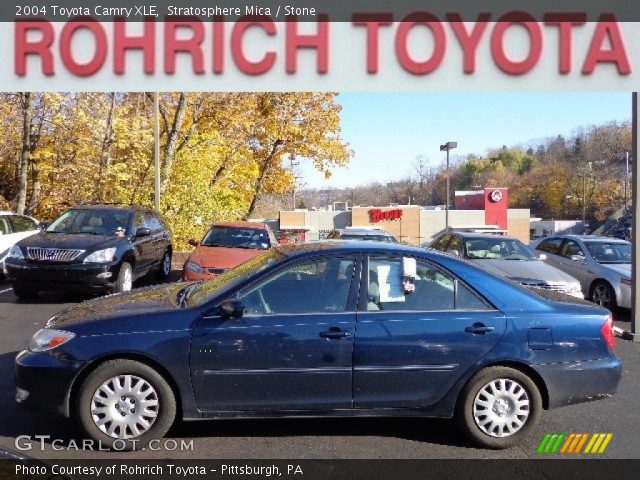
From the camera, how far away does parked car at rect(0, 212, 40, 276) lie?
12486 millimetres

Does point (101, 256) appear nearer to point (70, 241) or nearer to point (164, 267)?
point (70, 241)

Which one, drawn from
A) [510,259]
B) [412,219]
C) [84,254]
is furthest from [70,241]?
[412,219]

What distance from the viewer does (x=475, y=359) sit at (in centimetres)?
445

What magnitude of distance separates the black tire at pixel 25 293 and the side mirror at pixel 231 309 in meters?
6.67

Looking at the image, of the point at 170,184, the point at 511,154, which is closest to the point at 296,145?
the point at 170,184

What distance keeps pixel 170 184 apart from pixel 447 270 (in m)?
19.3

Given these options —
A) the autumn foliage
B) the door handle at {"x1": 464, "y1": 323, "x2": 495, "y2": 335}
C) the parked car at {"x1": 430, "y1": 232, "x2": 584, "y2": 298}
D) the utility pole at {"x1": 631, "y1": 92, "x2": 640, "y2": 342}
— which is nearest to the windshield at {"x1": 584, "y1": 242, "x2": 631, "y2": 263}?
the parked car at {"x1": 430, "y1": 232, "x2": 584, "y2": 298}

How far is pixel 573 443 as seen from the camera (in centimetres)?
461

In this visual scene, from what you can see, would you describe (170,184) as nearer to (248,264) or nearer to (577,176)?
(248,264)

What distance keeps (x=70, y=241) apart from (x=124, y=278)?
3.47ft

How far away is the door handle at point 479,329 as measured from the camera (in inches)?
175

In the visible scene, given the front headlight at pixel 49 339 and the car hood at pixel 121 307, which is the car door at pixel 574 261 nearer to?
the car hood at pixel 121 307

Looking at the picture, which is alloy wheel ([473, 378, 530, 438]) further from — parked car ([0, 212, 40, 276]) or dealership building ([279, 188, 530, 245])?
dealership building ([279, 188, 530, 245])
